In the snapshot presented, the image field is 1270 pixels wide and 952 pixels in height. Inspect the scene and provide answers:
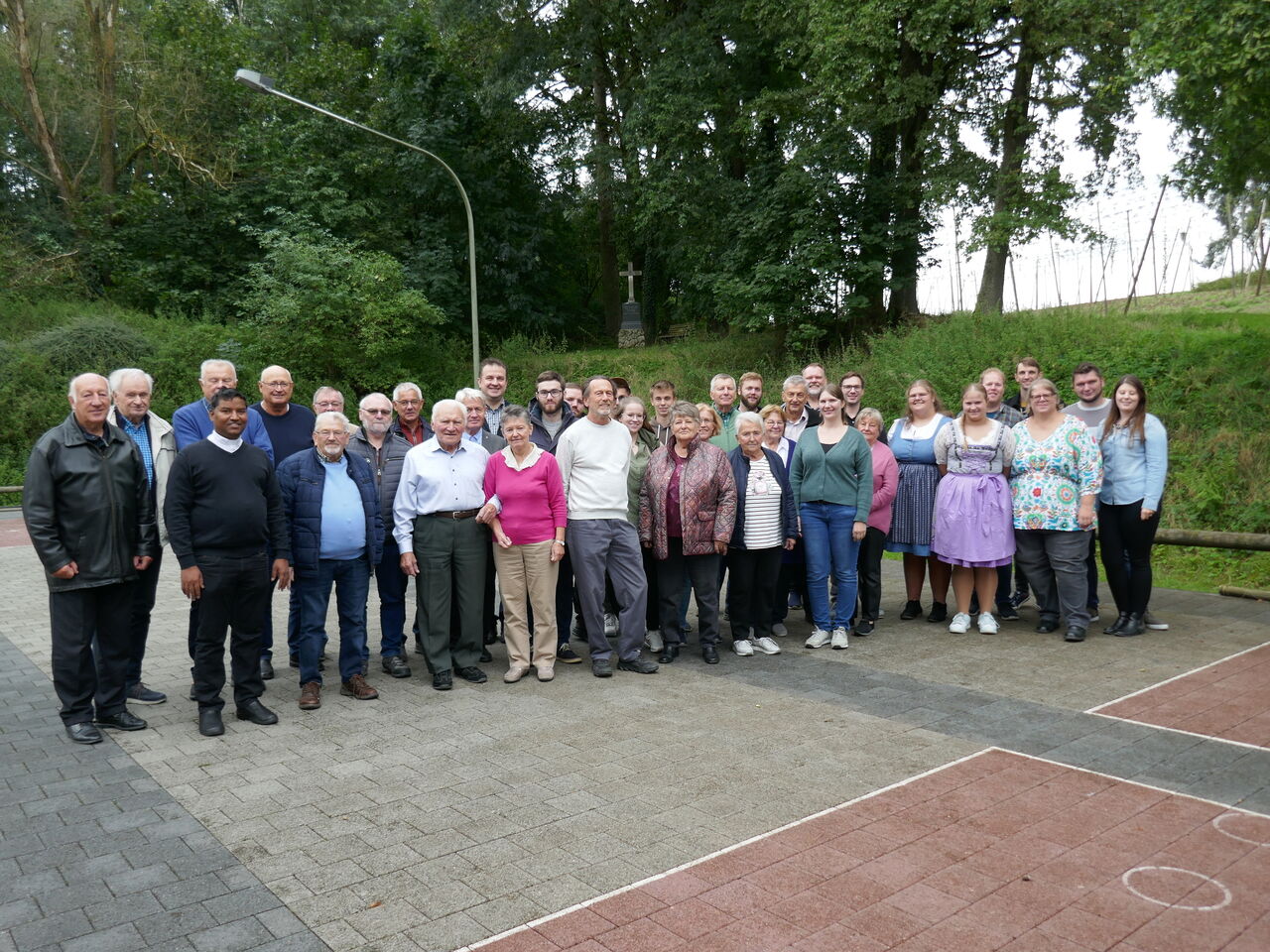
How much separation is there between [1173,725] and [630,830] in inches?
128

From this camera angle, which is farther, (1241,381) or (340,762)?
(1241,381)

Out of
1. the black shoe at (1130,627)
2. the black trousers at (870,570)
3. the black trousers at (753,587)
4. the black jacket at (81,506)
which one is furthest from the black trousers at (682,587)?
the black jacket at (81,506)

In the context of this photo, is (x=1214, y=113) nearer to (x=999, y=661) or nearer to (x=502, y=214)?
(x=999, y=661)

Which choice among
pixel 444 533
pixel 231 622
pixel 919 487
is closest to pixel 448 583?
pixel 444 533

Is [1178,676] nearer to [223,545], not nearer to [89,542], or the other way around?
[223,545]

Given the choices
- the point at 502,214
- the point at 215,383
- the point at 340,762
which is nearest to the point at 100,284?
the point at 502,214

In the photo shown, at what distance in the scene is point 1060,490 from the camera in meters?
7.48

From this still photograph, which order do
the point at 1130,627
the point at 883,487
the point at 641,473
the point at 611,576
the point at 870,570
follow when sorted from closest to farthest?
1. the point at 611,576
2. the point at 641,473
3. the point at 1130,627
4. the point at 883,487
5. the point at 870,570

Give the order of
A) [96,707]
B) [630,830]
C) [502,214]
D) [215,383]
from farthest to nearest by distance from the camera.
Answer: [502,214], [215,383], [96,707], [630,830]

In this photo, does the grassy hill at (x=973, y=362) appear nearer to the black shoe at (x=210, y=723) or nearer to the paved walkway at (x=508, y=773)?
the paved walkway at (x=508, y=773)

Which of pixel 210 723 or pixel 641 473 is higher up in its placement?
pixel 641 473

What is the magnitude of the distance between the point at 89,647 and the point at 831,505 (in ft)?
16.8

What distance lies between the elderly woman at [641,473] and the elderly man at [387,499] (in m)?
1.63

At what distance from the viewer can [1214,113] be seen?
10469 millimetres
